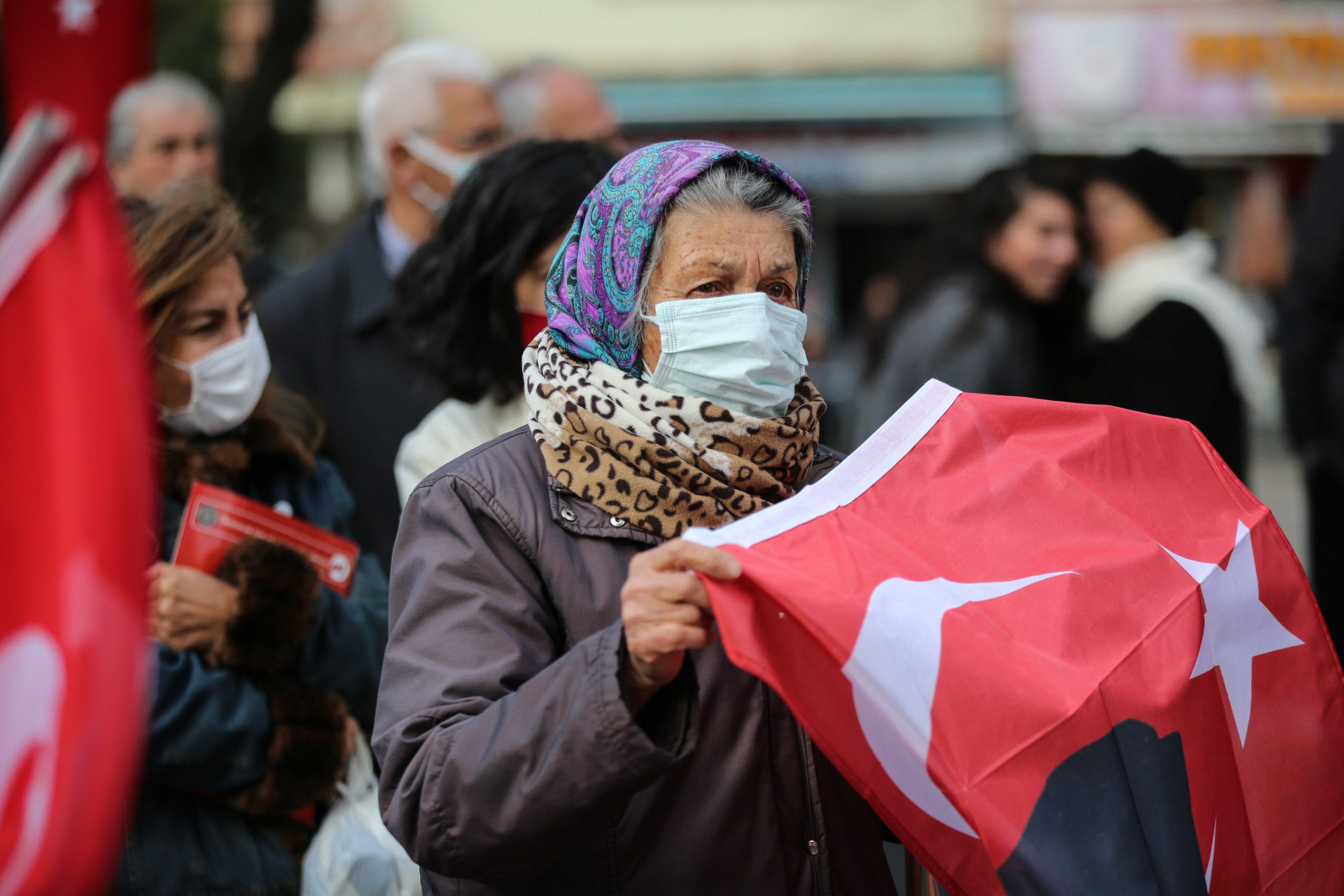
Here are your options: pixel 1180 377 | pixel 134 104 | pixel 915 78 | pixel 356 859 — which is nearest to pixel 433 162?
pixel 134 104

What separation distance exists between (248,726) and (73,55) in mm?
1475

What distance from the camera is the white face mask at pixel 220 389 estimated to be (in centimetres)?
289

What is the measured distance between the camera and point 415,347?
137 inches

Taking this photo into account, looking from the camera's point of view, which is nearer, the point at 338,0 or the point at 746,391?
the point at 746,391

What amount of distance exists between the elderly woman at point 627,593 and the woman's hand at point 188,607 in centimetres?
79

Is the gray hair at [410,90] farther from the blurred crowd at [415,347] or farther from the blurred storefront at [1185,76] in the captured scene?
the blurred storefront at [1185,76]

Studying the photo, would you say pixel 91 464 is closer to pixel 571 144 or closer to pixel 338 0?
pixel 571 144

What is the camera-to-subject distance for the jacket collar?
412cm

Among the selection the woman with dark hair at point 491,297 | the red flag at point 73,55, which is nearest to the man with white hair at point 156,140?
the woman with dark hair at point 491,297

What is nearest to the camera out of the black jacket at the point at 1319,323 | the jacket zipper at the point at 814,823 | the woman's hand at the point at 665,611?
the woman's hand at the point at 665,611

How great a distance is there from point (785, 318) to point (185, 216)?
1.45 meters

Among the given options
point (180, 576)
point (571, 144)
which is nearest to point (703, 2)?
point (571, 144)

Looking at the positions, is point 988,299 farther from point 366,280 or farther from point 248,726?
point 248,726

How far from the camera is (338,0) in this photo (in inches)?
681
